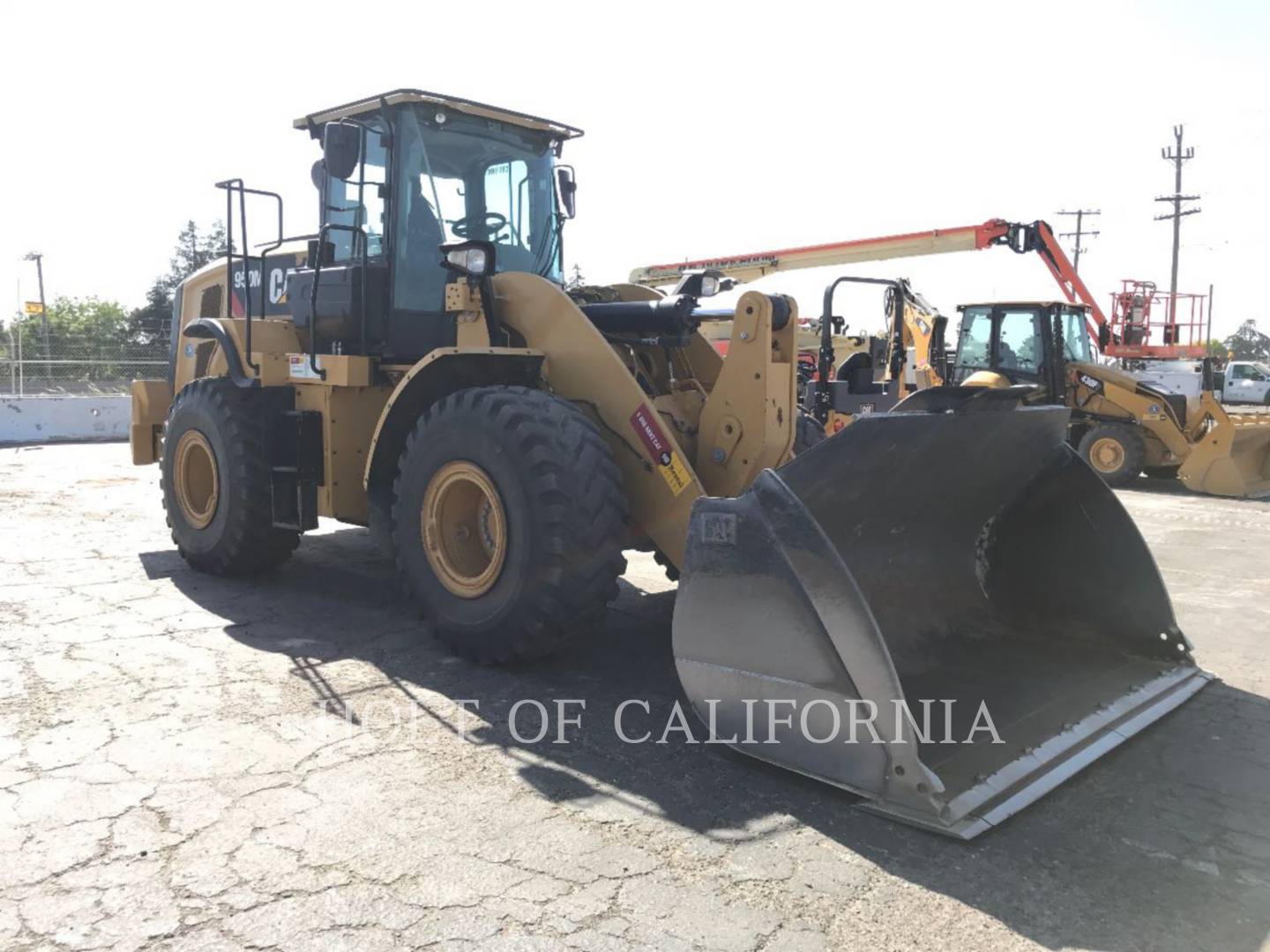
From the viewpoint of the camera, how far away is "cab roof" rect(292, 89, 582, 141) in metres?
5.54

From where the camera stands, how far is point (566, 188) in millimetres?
6332

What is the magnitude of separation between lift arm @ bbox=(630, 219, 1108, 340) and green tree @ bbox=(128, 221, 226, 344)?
35.8ft

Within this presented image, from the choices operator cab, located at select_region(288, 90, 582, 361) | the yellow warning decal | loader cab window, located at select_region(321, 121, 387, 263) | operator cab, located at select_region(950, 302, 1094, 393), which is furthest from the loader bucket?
operator cab, located at select_region(950, 302, 1094, 393)

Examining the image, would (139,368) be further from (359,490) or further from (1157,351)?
(1157,351)

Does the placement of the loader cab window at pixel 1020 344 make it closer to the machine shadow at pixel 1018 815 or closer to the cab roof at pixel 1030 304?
the cab roof at pixel 1030 304

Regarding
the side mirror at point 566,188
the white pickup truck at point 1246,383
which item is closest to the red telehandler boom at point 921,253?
the side mirror at point 566,188

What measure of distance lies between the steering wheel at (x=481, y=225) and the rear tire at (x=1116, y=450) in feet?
31.1

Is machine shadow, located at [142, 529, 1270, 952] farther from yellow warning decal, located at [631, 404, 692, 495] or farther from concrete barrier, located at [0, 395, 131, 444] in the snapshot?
concrete barrier, located at [0, 395, 131, 444]

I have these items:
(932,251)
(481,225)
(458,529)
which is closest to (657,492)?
(458,529)

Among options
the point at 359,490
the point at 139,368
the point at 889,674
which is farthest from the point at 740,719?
the point at 139,368

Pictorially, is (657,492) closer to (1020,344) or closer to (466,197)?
(466,197)

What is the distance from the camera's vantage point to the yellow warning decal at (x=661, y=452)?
4449mm

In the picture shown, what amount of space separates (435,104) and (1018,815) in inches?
182

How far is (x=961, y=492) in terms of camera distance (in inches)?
180
